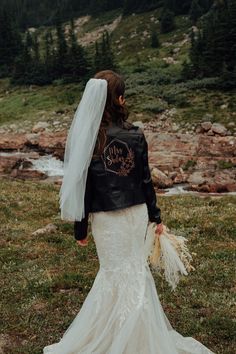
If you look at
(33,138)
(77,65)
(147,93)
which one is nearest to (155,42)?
(77,65)

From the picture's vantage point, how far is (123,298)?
24.4ft

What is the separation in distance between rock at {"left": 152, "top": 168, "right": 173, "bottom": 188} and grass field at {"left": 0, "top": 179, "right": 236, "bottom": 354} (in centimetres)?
1675

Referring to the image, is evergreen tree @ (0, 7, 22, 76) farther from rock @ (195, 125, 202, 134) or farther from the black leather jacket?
the black leather jacket

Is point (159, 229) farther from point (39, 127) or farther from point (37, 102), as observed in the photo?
point (37, 102)

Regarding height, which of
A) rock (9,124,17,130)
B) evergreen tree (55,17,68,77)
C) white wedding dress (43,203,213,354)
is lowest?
evergreen tree (55,17,68,77)

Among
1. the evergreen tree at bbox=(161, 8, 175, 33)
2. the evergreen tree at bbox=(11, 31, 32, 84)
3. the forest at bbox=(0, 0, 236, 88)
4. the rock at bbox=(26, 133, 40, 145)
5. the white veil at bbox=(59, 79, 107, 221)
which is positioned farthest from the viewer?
the evergreen tree at bbox=(161, 8, 175, 33)

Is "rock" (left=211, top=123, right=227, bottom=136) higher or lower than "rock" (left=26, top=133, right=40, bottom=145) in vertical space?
higher

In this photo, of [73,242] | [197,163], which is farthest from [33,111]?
[73,242]

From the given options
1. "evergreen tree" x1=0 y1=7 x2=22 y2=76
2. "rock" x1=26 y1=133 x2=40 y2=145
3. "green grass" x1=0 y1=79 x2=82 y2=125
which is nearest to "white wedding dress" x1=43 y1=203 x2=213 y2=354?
"rock" x1=26 y1=133 x2=40 y2=145

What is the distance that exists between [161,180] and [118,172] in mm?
29620

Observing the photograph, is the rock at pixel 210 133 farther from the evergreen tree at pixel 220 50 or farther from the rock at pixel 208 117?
the evergreen tree at pixel 220 50

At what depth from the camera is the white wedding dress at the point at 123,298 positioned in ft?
24.1

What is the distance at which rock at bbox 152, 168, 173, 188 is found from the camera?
36.5 metres

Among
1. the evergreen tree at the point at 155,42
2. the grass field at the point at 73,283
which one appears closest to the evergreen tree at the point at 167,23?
the evergreen tree at the point at 155,42
